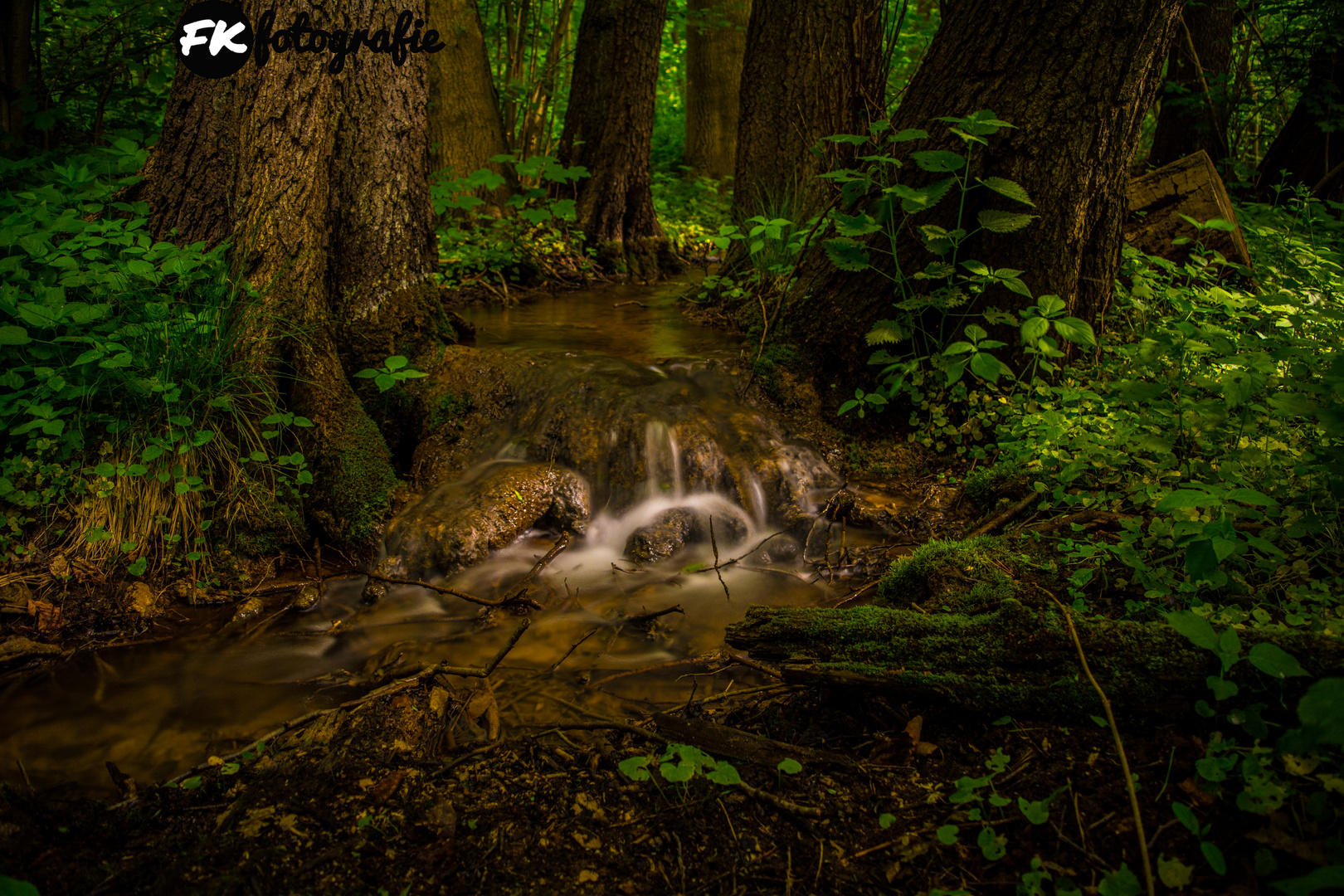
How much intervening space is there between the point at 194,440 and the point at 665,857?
264cm

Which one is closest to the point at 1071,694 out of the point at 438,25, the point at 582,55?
the point at 582,55

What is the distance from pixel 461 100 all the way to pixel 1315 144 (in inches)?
350

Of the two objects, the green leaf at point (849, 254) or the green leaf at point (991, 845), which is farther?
the green leaf at point (849, 254)

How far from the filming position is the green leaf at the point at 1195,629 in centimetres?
154

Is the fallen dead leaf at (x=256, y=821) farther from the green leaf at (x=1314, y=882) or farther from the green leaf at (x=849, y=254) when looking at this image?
the green leaf at (x=849, y=254)

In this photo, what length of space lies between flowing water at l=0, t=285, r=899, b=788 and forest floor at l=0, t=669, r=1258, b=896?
0.40 metres

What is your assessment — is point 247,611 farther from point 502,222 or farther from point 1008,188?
point 502,222

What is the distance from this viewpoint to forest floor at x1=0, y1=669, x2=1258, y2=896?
1.54 metres

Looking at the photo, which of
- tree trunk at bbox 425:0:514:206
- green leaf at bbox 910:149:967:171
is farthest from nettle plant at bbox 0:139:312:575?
tree trunk at bbox 425:0:514:206

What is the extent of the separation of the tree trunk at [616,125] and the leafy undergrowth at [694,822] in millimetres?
6928

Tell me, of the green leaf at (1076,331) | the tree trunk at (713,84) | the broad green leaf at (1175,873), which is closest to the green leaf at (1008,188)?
the green leaf at (1076,331)

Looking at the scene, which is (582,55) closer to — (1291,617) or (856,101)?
(856,101)

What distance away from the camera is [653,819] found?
5.80 feet

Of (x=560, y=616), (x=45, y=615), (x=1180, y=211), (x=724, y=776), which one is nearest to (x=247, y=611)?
A: (x=45, y=615)
